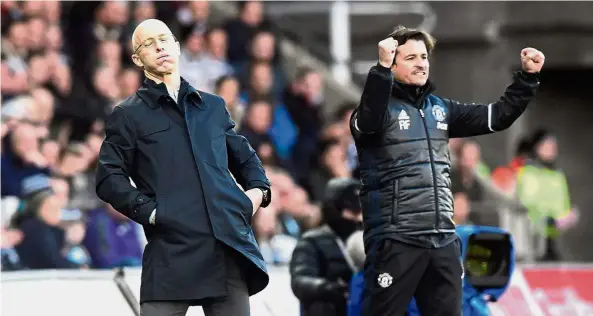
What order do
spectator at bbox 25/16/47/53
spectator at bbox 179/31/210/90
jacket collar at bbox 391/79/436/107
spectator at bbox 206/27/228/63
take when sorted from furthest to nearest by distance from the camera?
spectator at bbox 206/27/228/63
spectator at bbox 179/31/210/90
spectator at bbox 25/16/47/53
jacket collar at bbox 391/79/436/107

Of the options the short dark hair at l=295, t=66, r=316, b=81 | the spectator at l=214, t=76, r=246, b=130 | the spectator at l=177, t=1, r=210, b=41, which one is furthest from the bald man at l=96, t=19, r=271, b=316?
the short dark hair at l=295, t=66, r=316, b=81

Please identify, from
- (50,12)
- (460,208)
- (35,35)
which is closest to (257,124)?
(460,208)

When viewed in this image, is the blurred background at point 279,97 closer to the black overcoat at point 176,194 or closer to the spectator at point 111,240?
the spectator at point 111,240

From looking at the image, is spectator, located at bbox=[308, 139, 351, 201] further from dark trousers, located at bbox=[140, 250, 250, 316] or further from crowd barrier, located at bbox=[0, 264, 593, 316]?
dark trousers, located at bbox=[140, 250, 250, 316]

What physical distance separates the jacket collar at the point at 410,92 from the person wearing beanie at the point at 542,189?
27.0 ft

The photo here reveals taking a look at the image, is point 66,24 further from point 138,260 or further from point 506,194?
point 506,194

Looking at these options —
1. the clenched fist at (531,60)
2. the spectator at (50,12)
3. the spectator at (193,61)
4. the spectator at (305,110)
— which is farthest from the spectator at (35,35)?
the clenched fist at (531,60)

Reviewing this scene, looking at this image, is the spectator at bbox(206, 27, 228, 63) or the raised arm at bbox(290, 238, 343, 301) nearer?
the raised arm at bbox(290, 238, 343, 301)

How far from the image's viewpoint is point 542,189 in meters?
14.9

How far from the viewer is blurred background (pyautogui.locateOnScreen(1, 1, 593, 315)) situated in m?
10.3

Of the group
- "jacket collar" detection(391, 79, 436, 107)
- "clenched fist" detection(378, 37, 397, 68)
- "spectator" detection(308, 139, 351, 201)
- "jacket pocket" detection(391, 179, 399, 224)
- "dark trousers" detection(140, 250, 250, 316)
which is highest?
"clenched fist" detection(378, 37, 397, 68)

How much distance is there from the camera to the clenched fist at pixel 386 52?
20.5 ft

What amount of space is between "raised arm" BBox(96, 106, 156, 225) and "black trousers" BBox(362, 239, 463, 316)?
136 cm

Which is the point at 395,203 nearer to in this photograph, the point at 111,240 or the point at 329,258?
the point at 329,258
